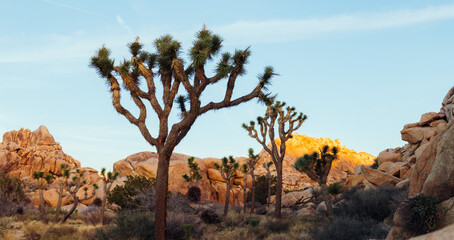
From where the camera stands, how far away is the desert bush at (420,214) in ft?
19.0

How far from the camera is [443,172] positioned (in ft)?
19.3

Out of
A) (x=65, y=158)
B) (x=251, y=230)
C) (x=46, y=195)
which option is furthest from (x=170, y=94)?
(x=65, y=158)

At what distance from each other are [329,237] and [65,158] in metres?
63.4

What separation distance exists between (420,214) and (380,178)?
22801 millimetres

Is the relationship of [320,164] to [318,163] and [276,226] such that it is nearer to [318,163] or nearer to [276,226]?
[318,163]

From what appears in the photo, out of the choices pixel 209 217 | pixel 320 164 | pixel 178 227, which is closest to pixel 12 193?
pixel 209 217

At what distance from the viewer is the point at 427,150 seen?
697 centimetres

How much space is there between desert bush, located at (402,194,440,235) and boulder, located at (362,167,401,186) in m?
21.6

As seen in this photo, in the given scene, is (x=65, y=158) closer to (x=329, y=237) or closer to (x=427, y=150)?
(x=329, y=237)

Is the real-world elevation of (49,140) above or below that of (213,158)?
above

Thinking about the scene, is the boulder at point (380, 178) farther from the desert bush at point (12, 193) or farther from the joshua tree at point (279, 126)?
the desert bush at point (12, 193)

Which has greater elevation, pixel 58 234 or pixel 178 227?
pixel 178 227

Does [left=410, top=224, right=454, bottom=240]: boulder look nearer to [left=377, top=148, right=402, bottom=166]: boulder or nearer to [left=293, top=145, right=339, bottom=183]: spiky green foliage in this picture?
[left=293, top=145, right=339, bottom=183]: spiky green foliage

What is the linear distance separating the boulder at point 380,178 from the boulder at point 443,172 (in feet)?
71.4
